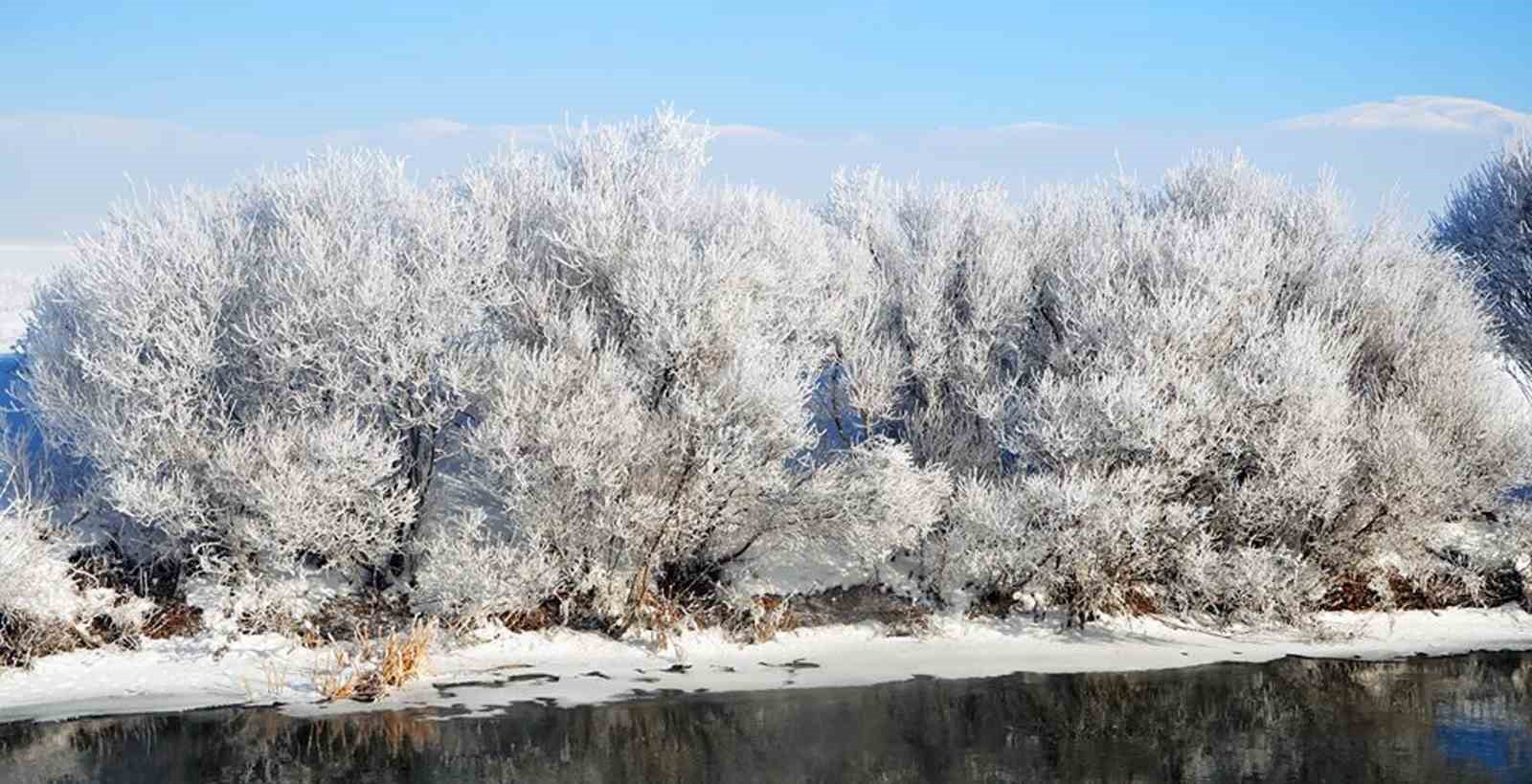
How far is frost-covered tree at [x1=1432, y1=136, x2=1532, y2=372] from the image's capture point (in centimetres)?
3372

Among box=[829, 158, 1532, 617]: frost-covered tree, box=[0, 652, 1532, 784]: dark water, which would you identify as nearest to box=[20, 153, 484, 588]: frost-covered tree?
box=[0, 652, 1532, 784]: dark water

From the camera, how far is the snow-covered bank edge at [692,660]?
2141cm

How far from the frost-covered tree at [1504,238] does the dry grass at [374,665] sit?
25.0 m

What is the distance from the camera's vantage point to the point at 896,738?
1998 cm

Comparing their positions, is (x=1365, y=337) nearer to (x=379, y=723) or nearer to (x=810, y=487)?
(x=810, y=487)

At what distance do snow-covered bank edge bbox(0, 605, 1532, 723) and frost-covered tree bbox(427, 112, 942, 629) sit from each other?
151cm

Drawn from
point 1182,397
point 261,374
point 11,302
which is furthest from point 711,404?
point 11,302

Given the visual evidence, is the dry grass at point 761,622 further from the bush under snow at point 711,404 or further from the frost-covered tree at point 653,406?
the frost-covered tree at point 653,406

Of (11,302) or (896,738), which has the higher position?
(11,302)

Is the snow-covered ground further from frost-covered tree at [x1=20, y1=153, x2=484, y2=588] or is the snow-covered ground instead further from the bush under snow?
the bush under snow

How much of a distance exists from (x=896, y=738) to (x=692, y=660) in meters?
5.18

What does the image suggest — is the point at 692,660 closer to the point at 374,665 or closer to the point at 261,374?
the point at 374,665

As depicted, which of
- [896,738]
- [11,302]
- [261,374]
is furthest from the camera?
[11,302]

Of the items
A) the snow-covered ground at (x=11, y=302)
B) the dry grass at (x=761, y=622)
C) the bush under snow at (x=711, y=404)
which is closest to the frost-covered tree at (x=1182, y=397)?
the bush under snow at (x=711, y=404)
